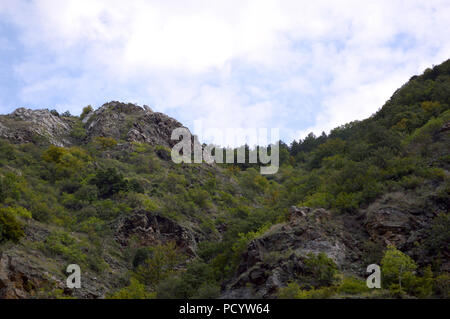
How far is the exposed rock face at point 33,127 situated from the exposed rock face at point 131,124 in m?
3.90

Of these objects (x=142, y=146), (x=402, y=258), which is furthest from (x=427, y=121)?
(x=142, y=146)

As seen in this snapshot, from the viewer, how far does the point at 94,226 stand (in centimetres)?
3688

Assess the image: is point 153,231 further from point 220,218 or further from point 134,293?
point 134,293

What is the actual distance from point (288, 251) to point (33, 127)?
127 ft

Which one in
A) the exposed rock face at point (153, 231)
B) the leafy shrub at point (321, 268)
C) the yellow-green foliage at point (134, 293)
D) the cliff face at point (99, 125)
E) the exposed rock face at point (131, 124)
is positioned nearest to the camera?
the leafy shrub at point (321, 268)

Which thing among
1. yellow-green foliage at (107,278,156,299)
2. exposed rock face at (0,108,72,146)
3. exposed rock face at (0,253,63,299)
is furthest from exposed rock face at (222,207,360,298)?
exposed rock face at (0,108,72,146)

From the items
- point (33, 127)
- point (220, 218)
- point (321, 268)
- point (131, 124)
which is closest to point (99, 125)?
point (131, 124)

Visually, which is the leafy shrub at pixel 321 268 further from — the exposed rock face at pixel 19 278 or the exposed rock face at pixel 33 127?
the exposed rock face at pixel 33 127

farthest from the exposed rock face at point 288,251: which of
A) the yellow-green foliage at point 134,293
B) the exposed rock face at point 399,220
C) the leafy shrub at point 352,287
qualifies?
the yellow-green foliage at point 134,293

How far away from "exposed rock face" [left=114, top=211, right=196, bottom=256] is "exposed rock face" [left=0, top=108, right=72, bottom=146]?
2021cm

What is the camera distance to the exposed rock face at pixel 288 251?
25906 millimetres

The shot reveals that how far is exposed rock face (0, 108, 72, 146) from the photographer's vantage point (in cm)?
5119

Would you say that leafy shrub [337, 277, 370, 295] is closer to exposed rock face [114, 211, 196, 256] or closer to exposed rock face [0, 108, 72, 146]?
exposed rock face [114, 211, 196, 256]

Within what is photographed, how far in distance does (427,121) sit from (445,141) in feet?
30.4
